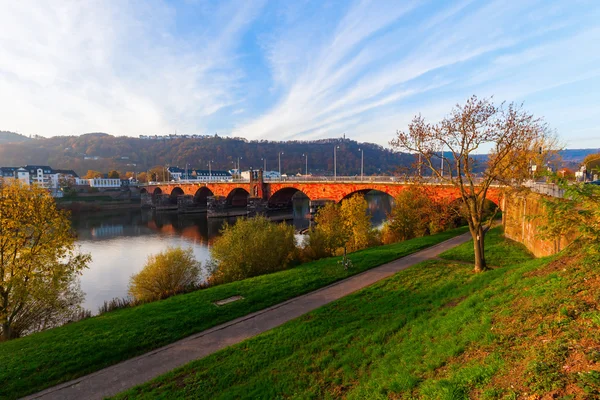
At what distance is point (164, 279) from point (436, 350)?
1504 cm

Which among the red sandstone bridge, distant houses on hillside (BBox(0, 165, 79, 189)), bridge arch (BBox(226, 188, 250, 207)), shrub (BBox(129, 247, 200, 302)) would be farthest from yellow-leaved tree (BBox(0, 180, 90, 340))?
distant houses on hillside (BBox(0, 165, 79, 189))

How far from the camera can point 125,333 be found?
10.0m

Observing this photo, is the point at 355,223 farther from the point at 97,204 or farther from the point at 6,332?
the point at 97,204

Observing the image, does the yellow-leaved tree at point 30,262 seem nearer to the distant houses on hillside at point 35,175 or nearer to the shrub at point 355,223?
the shrub at point 355,223

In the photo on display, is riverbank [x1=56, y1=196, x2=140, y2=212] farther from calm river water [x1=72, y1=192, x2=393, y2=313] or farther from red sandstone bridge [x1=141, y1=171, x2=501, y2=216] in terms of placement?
calm river water [x1=72, y1=192, x2=393, y2=313]

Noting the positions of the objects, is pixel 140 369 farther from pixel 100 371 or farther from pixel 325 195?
pixel 325 195

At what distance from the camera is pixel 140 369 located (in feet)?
26.6

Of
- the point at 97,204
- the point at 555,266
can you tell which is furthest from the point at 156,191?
the point at 555,266

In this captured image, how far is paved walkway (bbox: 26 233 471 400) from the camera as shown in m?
7.50

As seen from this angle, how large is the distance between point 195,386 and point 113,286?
20.0m

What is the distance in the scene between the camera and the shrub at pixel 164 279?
16484mm

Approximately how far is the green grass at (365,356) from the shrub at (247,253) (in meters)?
8.29

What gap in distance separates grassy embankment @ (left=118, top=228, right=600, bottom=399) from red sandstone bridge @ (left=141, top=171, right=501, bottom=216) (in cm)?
1229

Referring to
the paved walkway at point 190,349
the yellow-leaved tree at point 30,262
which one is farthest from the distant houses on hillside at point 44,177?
the paved walkway at point 190,349
